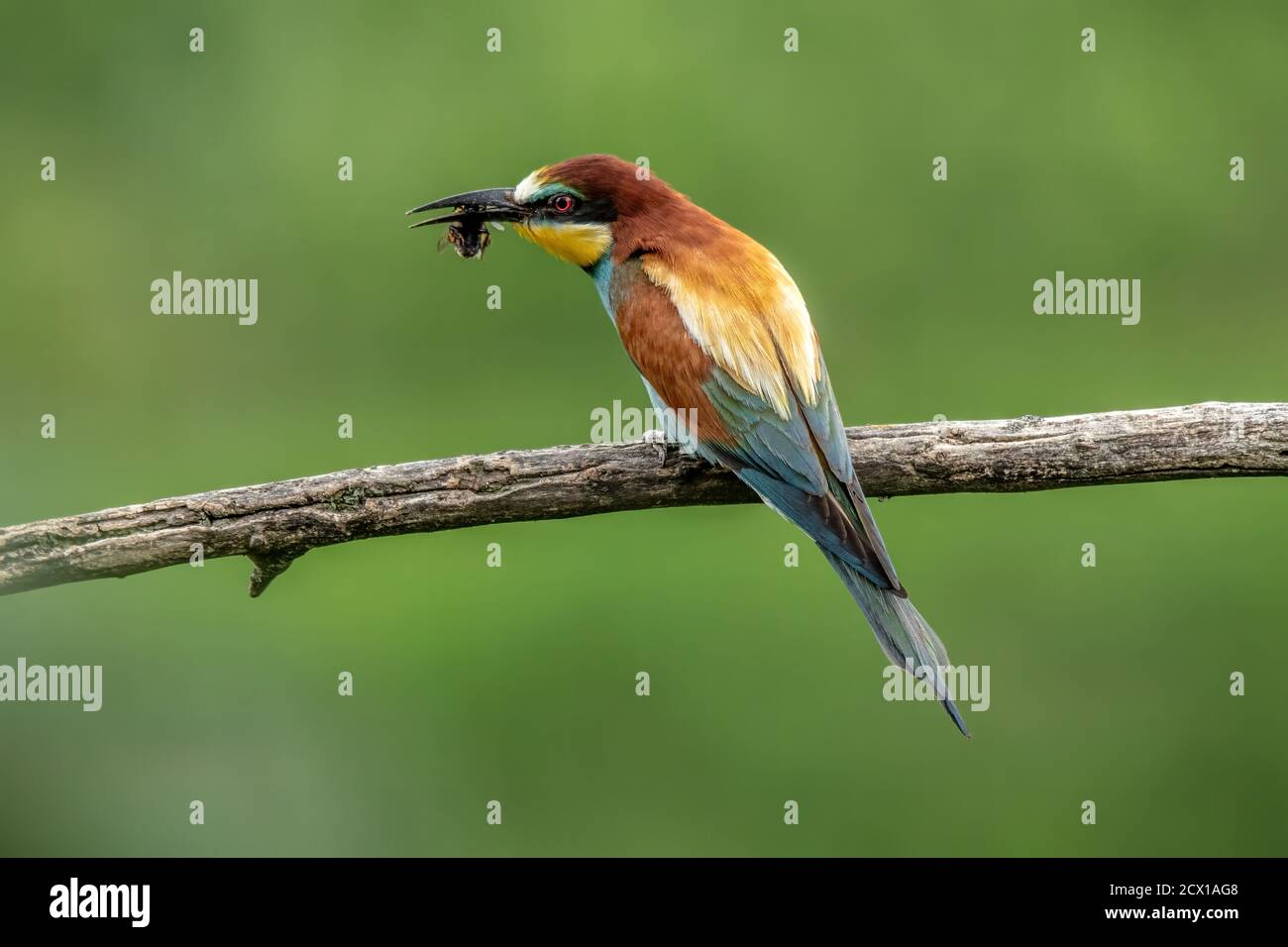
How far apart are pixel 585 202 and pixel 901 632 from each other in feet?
3.61

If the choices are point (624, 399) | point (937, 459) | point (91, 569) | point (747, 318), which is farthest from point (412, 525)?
point (624, 399)

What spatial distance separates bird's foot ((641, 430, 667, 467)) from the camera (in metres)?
2.52

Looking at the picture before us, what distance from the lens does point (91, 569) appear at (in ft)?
7.73

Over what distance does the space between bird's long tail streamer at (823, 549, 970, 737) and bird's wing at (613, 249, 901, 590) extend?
32 mm

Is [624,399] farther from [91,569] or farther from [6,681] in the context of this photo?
[91,569]

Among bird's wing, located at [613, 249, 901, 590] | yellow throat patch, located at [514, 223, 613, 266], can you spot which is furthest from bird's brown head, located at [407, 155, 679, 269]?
bird's wing, located at [613, 249, 901, 590]

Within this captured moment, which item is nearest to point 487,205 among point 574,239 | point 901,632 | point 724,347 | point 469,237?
point 469,237

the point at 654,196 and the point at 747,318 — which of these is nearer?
the point at 747,318

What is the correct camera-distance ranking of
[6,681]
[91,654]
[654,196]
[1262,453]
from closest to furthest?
1. [1262,453]
2. [654,196]
3. [6,681]
4. [91,654]

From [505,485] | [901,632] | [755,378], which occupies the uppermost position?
[755,378]

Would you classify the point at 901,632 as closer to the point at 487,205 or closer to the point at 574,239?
the point at 574,239

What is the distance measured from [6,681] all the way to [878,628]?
6.28 feet

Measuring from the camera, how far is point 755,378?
8.52 feet

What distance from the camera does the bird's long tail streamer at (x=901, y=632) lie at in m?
2.39
